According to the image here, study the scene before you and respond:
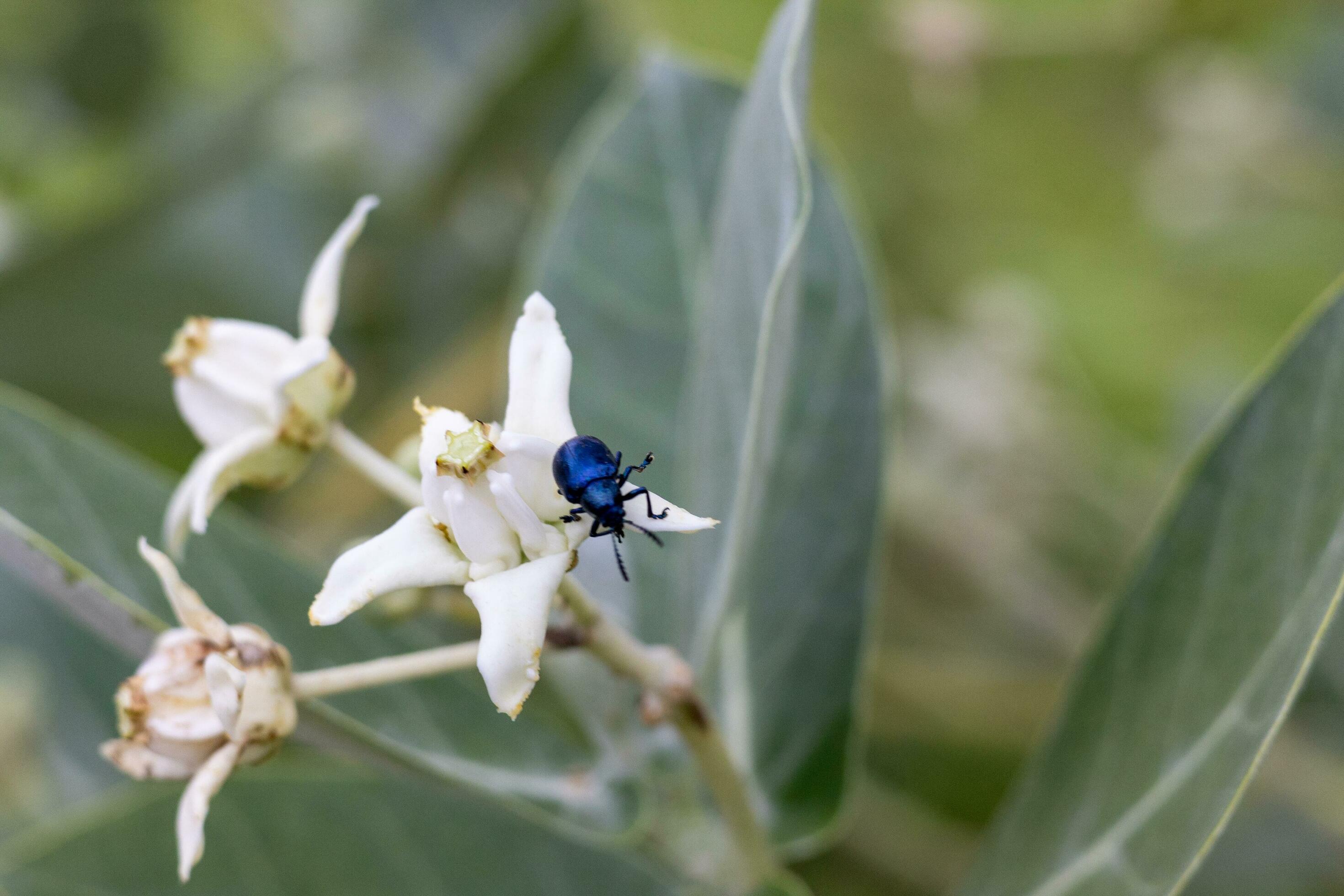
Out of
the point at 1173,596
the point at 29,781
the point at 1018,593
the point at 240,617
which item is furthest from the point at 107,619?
the point at 1018,593

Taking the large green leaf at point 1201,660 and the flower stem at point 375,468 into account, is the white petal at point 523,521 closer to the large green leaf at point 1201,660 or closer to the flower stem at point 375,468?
the flower stem at point 375,468

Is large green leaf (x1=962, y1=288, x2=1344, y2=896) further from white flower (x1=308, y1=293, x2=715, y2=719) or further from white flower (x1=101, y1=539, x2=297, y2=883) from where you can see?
white flower (x1=101, y1=539, x2=297, y2=883)

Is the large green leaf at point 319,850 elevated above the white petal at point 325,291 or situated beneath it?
situated beneath

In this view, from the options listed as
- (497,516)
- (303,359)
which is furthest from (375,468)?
(497,516)

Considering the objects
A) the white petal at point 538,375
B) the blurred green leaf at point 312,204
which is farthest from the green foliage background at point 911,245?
the white petal at point 538,375

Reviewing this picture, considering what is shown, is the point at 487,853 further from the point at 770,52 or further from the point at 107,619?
the point at 770,52

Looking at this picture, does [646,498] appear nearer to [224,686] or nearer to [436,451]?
[436,451]
